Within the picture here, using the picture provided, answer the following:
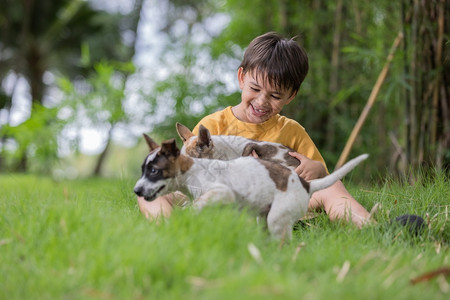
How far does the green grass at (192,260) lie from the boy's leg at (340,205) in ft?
0.67

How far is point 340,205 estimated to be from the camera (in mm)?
2260

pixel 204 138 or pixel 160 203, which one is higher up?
pixel 204 138

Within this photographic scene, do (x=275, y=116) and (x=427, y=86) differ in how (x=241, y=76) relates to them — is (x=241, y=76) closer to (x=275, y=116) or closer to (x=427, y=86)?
(x=275, y=116)

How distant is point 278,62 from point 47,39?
13.1 metres

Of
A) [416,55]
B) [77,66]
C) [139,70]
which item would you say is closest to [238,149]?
[416,55]

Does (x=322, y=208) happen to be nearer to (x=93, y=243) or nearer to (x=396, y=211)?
(x=396, y=211)

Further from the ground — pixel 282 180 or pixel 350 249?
pixel 282 180

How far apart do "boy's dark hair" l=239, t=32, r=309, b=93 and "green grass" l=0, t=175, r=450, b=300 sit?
814 millimetres

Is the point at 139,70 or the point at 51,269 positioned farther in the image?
the point at 139,70

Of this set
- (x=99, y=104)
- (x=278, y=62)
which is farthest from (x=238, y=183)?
(x=99, y=104)

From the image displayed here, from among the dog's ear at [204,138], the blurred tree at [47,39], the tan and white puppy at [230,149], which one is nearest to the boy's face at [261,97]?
the tan and white puppy at [230,149]

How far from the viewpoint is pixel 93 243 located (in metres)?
1.42

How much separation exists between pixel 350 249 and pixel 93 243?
34.6 inches

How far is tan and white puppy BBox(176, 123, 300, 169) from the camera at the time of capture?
204 cm
